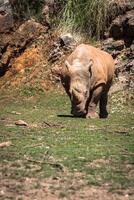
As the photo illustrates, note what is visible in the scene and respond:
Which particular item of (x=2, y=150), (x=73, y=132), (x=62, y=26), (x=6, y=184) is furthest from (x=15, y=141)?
(x=62, y=26)

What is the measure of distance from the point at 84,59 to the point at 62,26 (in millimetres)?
8141

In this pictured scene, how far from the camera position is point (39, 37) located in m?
21.0

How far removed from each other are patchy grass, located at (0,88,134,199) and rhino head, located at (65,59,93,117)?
0.38 m

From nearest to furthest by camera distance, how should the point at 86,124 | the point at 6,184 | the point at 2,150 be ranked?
the point at 6,184, the point at 2,150, the point at 86,124

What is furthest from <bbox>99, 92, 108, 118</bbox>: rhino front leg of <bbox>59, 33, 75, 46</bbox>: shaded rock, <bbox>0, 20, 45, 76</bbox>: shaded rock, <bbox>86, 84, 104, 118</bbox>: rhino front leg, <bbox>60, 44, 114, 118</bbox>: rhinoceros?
<bbox>0, 20, 45, 76</bbox>: shaded rock

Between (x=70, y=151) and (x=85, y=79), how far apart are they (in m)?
5.04

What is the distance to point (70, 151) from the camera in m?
7.69

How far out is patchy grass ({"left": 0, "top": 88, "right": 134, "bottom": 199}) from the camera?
6.46m

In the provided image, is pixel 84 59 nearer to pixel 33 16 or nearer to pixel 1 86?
pixel 1 86

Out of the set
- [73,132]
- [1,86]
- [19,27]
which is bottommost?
[1,86]

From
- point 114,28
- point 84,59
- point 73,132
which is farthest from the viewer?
point 114,28

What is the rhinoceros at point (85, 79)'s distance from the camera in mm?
12539

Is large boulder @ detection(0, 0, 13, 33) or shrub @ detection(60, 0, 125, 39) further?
large boulder @ detection(0, 0, 13, 33)

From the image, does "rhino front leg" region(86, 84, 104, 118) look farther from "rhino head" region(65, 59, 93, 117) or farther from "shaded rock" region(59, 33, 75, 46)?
"shaded rock" region(59, 33, 75, 46)
